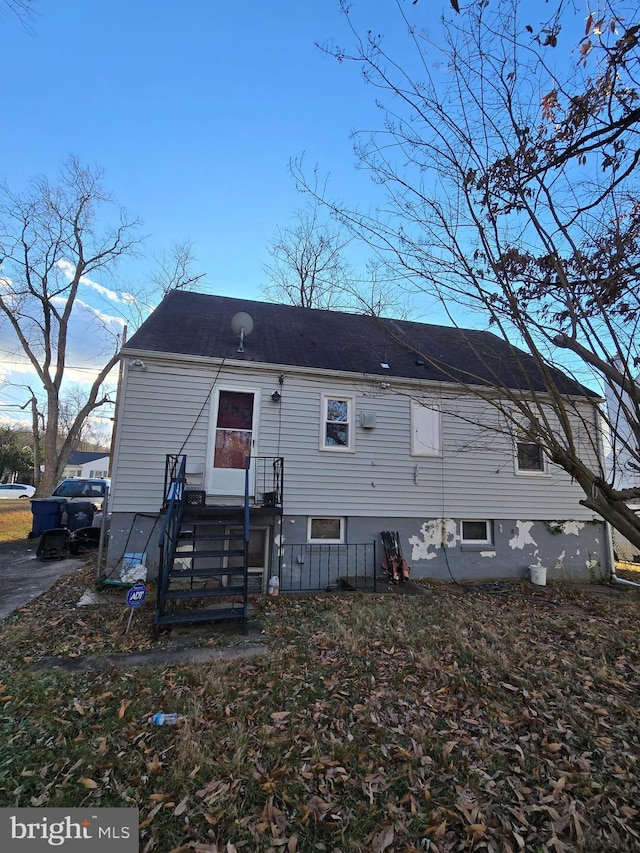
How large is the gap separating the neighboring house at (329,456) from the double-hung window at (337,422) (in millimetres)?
25

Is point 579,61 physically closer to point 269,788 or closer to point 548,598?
point 269,788

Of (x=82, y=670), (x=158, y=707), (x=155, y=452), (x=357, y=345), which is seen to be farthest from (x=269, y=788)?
(x=357, y=345)

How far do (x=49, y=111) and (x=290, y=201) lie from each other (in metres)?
5.38

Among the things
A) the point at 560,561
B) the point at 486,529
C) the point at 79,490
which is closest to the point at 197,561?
the point at 486,529

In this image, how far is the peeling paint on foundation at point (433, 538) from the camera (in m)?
9.11

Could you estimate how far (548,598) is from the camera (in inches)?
310

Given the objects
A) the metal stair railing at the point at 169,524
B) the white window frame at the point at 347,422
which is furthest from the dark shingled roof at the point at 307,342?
the metal stair railing at the point at 169,524

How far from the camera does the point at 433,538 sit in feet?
30.3

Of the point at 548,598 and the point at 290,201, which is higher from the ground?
the point at 290,201

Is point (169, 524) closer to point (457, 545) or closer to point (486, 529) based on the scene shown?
point (457, 545)

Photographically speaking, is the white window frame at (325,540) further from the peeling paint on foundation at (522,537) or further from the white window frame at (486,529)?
the peeling paint on foundation at (522,537)

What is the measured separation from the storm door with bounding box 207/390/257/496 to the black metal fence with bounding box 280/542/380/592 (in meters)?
1.80

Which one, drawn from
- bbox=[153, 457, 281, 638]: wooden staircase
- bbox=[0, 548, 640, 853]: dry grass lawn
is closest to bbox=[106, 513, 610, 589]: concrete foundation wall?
bbox=[153, 457, 281, 638]: wooden staircase

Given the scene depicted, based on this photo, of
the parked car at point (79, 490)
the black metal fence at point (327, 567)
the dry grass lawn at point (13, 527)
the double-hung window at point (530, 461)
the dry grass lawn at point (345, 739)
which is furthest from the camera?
the parked car at point (79, 490)
